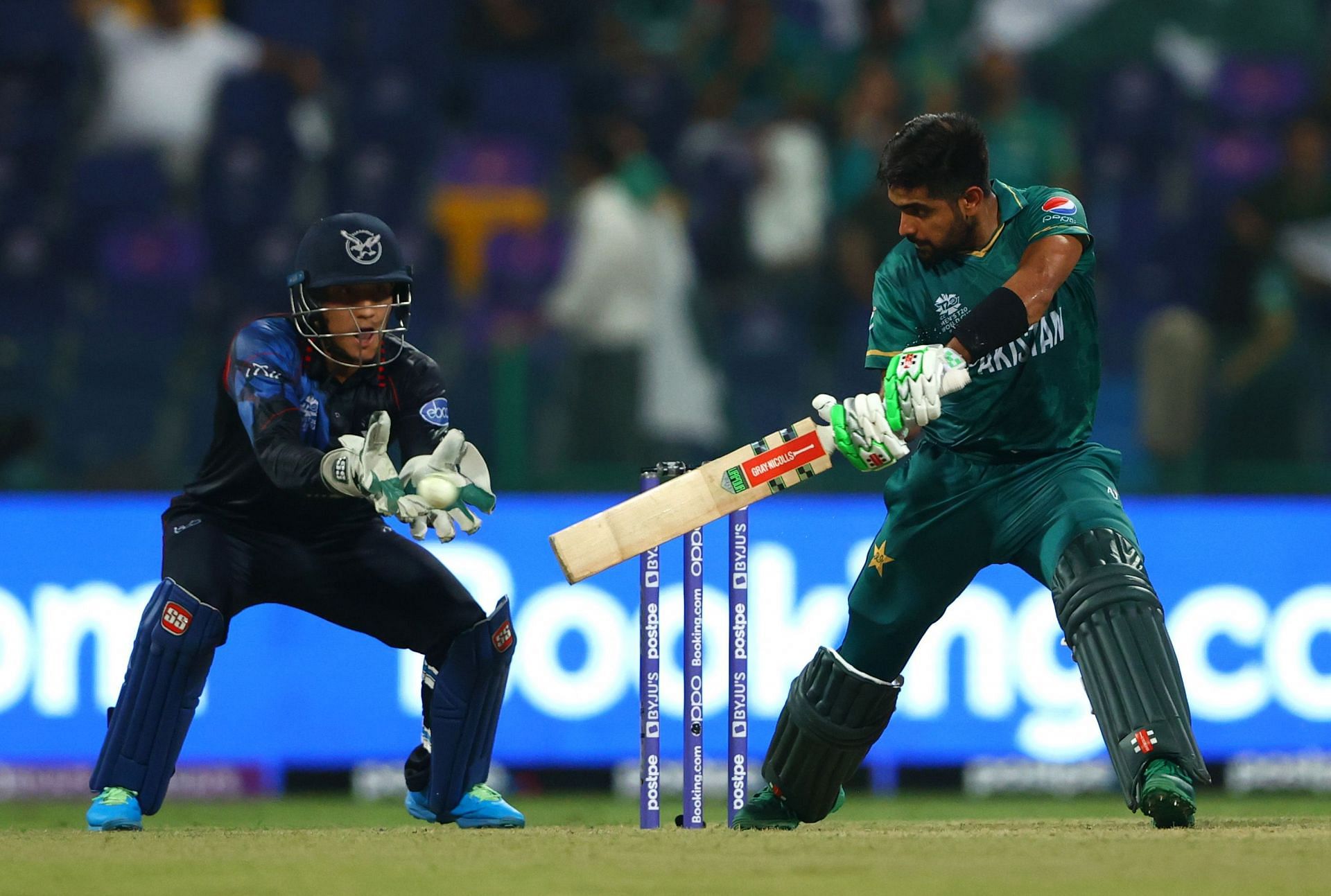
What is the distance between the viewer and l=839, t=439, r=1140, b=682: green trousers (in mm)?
5777

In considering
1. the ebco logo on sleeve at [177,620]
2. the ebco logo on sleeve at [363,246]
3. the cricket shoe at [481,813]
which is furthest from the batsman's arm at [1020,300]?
the ebco logo on sleeve at [177,620]

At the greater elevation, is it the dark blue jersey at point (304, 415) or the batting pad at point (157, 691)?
the dark blue jersey at point (304, 415)

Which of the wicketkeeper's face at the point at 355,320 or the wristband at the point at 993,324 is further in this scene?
the wicketkeeper's face at the point at 355,320

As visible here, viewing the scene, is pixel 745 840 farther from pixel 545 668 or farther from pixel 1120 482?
pixel 1120 482

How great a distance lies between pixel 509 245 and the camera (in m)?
11.1

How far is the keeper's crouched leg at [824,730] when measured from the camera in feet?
19.6

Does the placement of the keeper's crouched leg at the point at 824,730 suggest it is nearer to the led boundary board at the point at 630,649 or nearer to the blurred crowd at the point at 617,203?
the led boundary board at the point at 630,649

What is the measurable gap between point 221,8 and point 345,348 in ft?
21.9

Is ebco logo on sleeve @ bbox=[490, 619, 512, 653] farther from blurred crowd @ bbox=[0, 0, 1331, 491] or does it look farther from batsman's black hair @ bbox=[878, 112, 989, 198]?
blurred crowd @ bbox=[0, 0, 1331, 491]

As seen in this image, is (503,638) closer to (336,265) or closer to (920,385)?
(336,265)

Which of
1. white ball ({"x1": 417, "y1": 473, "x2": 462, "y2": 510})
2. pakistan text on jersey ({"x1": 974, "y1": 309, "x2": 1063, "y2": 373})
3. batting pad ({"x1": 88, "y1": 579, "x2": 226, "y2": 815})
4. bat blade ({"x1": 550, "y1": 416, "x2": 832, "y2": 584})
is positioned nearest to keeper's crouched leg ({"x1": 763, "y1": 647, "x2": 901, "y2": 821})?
bat blade ({"x1": 550, "y1": 416, "x2": 832, "y2": 584})

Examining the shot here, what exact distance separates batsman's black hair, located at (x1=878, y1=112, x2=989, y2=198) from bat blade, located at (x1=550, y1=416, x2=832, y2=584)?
2.54ft

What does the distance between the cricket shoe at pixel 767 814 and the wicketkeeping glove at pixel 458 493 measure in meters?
1.30

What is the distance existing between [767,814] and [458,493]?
150 cm
